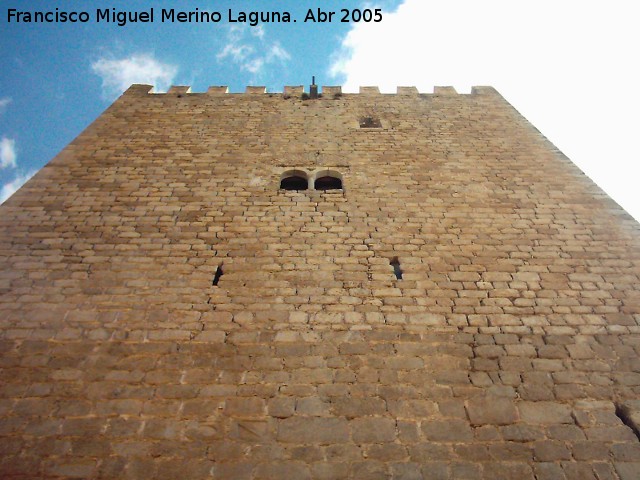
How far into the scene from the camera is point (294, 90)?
826 centimetres

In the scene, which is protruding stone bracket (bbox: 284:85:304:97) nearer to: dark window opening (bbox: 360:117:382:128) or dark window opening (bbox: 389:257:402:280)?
dark window opening (bbox: 360:117:382:128)

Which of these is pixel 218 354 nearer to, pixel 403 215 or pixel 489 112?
pixel 403 215

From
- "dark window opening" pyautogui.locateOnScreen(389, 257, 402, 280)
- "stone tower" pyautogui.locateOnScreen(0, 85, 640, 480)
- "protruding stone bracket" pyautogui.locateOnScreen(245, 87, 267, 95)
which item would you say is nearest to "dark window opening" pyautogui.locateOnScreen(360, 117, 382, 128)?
"stone tower" pyautogui.locateOnScreen(0, 85, 640, 480)

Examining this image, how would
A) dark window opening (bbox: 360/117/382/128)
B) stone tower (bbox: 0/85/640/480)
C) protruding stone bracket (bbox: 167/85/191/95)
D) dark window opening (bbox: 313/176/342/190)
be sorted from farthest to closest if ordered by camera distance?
protruding stone bracket (bbox: 167/85/191/95)
dark window opening (bbox: 360/117/382/128)
dark window opening (bbox: 313/176/342/190)
stone tower (bbox: 0/85/640/480)

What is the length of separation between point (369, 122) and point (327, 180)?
2065 mm

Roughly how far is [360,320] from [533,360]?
1.65 m

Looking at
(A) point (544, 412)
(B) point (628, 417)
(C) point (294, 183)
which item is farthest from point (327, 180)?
(B) point (628, 417)

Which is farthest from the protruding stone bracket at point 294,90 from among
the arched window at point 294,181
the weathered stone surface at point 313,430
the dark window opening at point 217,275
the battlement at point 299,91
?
the weathered stone surface at point 313,430

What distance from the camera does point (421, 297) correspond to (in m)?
4.11

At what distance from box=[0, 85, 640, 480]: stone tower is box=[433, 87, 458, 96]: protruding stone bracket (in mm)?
2237

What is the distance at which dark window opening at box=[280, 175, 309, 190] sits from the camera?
19.7 feet

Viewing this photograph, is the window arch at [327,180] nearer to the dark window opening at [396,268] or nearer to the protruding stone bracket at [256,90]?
the dark window opening at [396,268]

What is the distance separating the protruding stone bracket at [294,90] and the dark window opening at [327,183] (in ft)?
9.75

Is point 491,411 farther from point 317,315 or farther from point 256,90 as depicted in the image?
point 256,90
